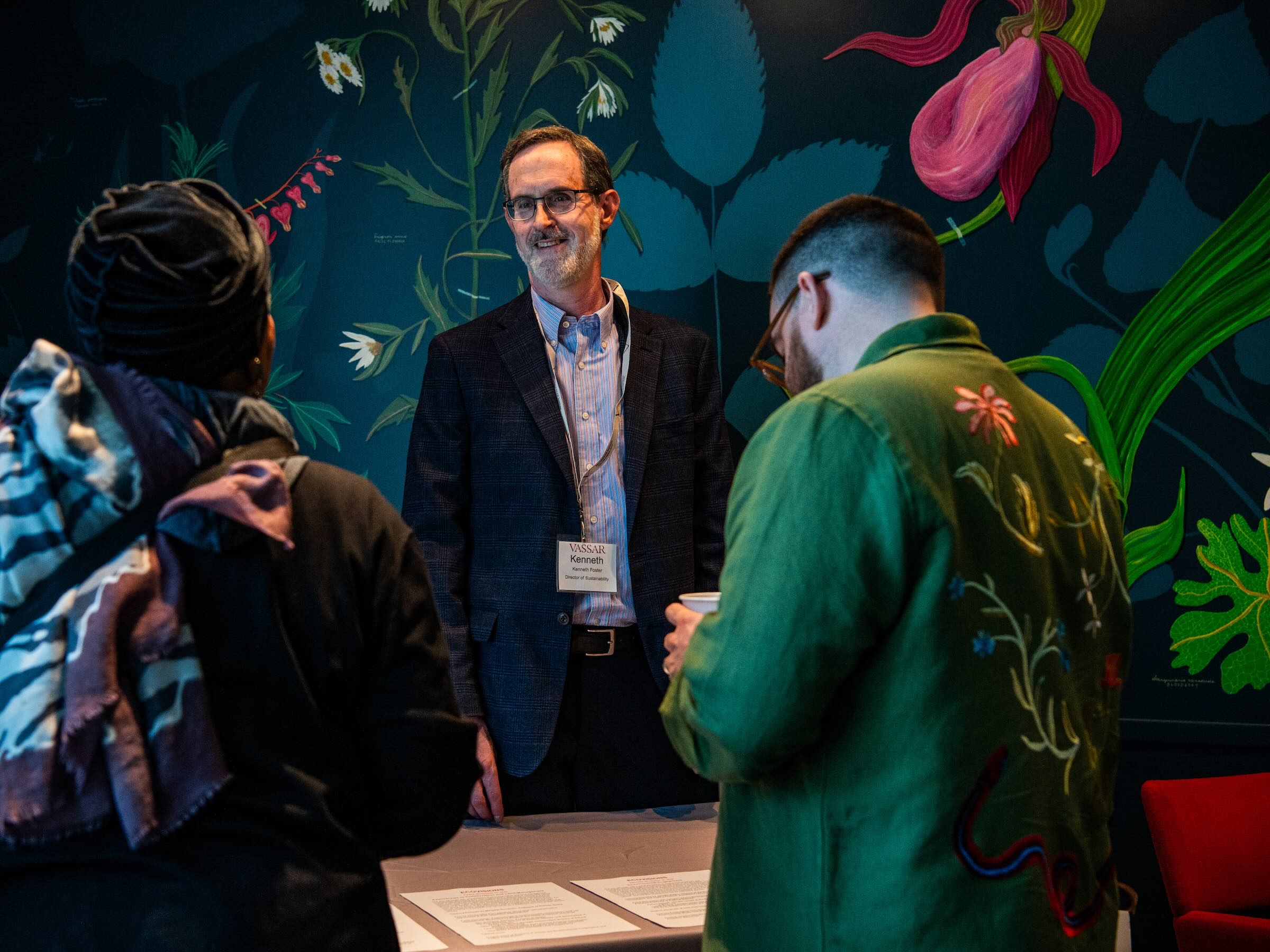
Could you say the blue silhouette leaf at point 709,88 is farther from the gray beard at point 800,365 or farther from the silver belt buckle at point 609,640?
the gray beard at point 800,365

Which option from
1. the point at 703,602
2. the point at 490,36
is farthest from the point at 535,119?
the point at 703,602

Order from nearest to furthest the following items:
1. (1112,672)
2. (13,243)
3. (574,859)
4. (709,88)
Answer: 1. (1112,672)
2. (574,859)
3. (13,243)
4. (709,88)

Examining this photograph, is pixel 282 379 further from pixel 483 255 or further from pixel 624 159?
pixel 624 159

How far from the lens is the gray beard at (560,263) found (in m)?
2.82

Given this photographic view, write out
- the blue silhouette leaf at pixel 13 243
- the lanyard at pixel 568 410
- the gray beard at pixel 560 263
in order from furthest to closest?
the blue silhouette leaf at pixel 13 243 → the gray beard at pixel 560 263 → the lanyard at pixel 568 410

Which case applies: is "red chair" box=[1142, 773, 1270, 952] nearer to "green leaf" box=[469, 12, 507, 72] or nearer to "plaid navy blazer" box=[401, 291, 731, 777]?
"plaid navy blazer" box=[401, 291, 731, 777]

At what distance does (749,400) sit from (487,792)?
1402 millimetres

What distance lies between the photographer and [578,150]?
9.41 feet

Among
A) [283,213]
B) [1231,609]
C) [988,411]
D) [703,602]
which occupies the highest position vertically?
[283,213]

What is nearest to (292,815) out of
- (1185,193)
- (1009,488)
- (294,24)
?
(1009,488)

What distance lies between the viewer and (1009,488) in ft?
4.38

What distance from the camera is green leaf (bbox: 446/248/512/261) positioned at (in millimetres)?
3229

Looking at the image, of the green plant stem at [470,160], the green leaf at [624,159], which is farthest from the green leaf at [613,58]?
the green plant stem at [470,160]

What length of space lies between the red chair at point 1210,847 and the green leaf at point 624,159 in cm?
214
